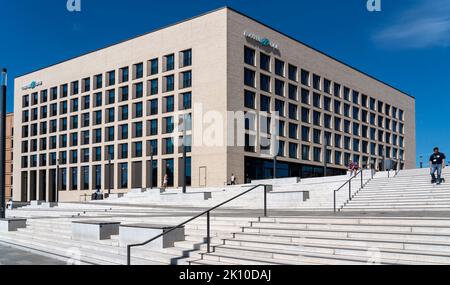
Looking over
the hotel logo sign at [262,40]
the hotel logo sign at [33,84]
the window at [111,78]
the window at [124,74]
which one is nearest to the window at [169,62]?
the window at [124,74]

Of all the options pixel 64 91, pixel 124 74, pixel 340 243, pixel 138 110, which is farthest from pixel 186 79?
pixel 340 243

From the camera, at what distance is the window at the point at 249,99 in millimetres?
50425

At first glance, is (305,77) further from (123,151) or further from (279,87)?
(123,151)

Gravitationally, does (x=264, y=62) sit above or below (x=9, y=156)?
above

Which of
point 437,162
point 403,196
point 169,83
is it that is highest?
point 169,83

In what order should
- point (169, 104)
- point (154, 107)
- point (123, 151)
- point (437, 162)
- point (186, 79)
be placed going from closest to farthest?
point (437, 162) → point (186, 79) → point (169, 104) → point (154, 107) → point (123, 151)

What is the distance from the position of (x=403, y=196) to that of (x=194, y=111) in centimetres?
3238

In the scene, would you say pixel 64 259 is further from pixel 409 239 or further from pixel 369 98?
pixel 369 98

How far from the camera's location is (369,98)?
72312 mm

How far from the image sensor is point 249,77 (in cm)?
5122

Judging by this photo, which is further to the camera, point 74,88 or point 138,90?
point 74,88

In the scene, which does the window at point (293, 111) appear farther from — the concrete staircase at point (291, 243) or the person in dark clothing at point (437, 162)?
the concrete staircase at point (291, 243)

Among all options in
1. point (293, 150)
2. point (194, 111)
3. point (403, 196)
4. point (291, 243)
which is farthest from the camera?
point (293, 150)

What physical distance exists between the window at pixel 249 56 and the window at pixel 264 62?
131 centimetres
